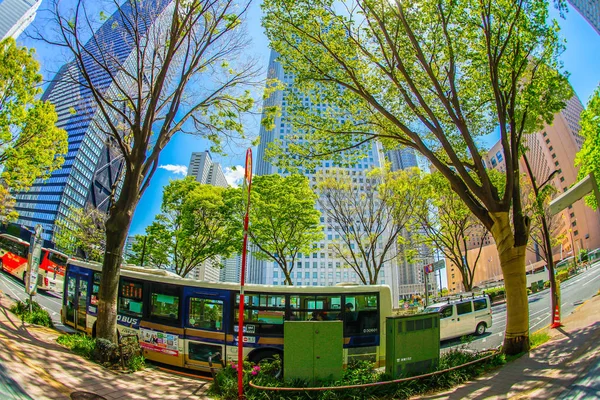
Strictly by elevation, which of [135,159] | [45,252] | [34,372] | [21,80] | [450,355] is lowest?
[450,355]

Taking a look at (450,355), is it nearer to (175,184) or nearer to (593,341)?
(593,341)

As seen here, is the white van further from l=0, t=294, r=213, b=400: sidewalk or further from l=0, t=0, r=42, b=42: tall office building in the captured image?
l=0, t=0, r=42, b=42: tall office building

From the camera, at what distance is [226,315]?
961 cm

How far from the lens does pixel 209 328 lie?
962cm

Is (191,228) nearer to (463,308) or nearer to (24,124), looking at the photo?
(24,124)

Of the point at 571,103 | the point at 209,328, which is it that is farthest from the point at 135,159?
the point at 571,103

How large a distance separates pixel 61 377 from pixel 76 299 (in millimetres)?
7632

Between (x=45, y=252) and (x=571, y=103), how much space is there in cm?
10772

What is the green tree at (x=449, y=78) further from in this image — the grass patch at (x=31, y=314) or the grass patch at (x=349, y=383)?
the grass patch at (x=31, y=314)

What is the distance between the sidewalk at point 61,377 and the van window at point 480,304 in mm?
13580

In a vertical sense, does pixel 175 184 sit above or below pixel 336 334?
above

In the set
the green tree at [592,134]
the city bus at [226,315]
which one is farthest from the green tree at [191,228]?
the green tree at [592,134]

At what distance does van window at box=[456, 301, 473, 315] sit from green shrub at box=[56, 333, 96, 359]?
48.1 ft

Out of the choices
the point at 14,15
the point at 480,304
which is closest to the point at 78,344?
the point at 480,304
